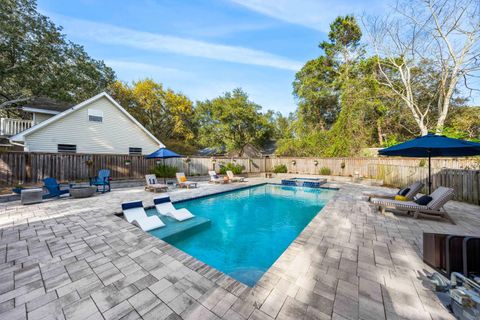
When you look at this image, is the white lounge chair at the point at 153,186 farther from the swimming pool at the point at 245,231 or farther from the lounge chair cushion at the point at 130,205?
the lounge chair cushion at the point at 130,205

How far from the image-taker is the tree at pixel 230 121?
25.0 m

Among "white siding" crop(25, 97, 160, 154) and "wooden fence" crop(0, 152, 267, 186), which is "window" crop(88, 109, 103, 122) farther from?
"wooden fence" crop(0, 152, 267, 186)

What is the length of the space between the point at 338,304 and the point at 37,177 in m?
12.5

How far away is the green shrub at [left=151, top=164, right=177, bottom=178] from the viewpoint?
40.6 feet

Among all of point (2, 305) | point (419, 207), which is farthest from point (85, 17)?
point (419, 207)

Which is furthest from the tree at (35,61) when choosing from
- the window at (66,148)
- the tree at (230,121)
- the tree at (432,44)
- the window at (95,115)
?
the tree at (432,44)

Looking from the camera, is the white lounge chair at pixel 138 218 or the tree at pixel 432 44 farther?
the tree at pixel 432 44

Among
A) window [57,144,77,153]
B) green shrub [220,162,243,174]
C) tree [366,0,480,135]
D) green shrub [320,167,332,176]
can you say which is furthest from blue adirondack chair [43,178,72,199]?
tree [366,0,480,135]

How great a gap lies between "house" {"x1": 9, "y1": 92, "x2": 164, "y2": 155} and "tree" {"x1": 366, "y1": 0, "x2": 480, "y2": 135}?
72.2 ft

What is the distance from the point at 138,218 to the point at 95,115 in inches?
473

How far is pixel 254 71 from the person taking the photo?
16906mm

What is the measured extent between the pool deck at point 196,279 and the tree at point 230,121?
22202mm

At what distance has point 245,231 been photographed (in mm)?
5621

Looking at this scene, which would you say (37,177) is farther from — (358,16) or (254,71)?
(358,16)
